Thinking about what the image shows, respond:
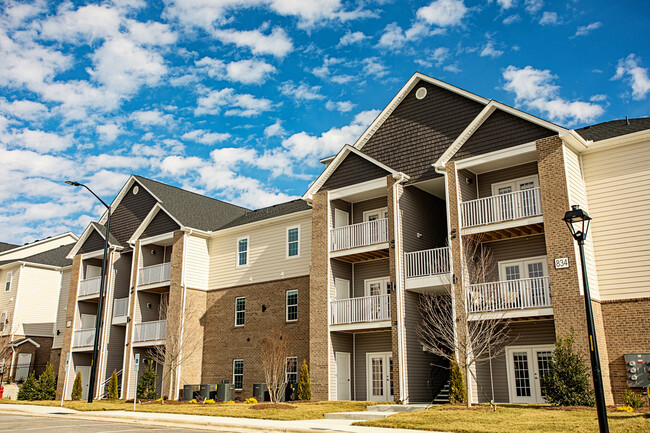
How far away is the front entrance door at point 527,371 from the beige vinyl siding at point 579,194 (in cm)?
316

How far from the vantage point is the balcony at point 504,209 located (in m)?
23.1

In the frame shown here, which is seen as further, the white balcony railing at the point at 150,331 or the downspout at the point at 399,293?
the white balcony railing at the point at 150,331

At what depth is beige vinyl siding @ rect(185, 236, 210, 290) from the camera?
34875 millimetres

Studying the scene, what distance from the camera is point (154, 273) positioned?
35.9 m

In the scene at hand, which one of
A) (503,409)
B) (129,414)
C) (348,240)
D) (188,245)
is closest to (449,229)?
(348,240)

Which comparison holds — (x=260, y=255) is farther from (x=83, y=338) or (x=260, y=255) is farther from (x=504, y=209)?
(x=504, y=209)

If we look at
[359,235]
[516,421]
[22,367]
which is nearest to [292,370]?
[359,235]

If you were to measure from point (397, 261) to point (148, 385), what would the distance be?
15890 millimetres

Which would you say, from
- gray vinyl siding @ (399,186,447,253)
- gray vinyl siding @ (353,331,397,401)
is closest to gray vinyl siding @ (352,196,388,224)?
gray vinyl siding @ (399,186,447,253)

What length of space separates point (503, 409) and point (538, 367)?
5432mm

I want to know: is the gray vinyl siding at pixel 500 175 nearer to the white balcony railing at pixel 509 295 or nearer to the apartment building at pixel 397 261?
the apartment building at pixel 397 261

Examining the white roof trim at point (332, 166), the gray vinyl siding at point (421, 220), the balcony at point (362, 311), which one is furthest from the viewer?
the white roof trim at point (332, 166)

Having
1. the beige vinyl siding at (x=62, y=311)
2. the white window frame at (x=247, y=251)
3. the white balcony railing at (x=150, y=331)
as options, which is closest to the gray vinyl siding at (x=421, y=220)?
the white window frame at (x=247, y=251)

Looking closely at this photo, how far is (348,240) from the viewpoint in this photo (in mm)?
28438
